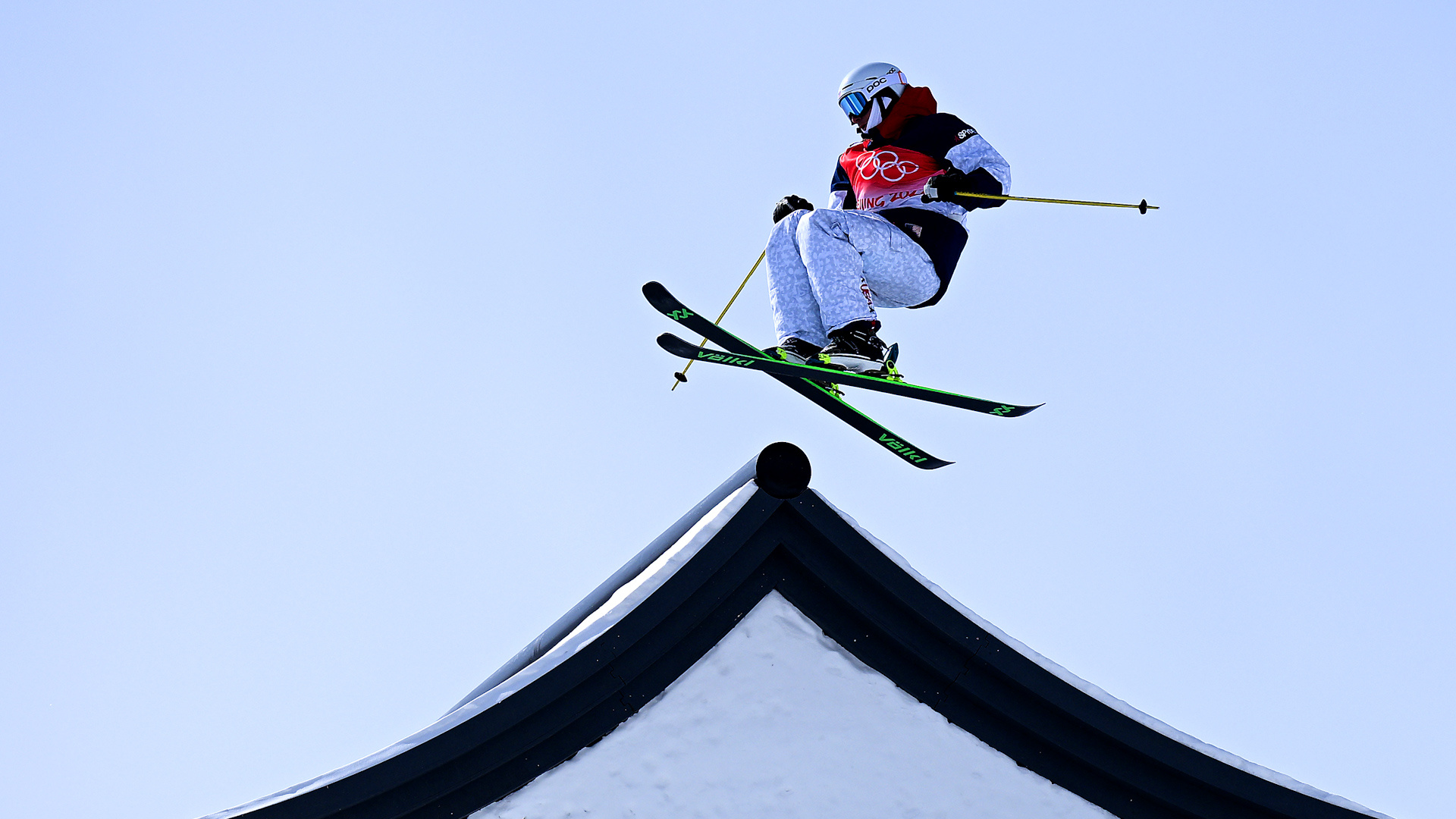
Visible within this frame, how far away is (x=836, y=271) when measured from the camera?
21.9ft

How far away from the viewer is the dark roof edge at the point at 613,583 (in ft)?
14.8

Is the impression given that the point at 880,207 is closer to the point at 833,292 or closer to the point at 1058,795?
the point at 833,292

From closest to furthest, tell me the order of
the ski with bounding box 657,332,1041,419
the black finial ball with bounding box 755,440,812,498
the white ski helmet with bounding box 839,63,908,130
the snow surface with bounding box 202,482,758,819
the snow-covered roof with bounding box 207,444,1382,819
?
the snow surface with bounding box 202,482,758,819 < the snow-covered roof with bounding box 207,444,1382,819 < the black finial ball with bounding box 755,440,812,498 < the ski with bounding box 657,332,1041,419 < the white ski helmet with bounding box 839,63,908,130

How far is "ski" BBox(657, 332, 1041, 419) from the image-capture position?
6.49 m

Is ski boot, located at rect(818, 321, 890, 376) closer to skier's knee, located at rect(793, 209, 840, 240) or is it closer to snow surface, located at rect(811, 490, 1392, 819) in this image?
skier's knee, located at rect(793, 209, 840, 240)

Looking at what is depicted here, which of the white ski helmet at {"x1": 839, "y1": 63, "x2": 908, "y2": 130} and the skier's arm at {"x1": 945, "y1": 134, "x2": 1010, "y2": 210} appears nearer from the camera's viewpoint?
the skier's arm at {"x1": 945, "y1": 134, "x2": 1010, "y2": 210}

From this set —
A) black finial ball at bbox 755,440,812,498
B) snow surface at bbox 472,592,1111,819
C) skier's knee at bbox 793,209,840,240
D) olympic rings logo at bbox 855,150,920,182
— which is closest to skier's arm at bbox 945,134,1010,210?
olympic rings logo at bbox 855,150,920,182

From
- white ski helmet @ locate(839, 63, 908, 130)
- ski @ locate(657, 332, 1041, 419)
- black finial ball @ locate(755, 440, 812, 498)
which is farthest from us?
white ski helmet @ locate(839, 63, 908, 130)

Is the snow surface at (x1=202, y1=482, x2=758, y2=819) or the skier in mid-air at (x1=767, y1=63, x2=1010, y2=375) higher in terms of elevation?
the skier in mid-air at (x1=767, y1=63, x2=1010, y2=375)

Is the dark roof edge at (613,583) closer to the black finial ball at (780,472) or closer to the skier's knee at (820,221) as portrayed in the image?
the black finial ball at (780,472)

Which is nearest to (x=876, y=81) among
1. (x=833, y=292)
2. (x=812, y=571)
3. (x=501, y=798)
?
(x=833, y=292)

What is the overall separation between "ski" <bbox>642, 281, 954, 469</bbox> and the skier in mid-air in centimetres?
26

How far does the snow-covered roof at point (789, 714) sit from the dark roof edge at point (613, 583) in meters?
0.02

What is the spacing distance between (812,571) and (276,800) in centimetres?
193
